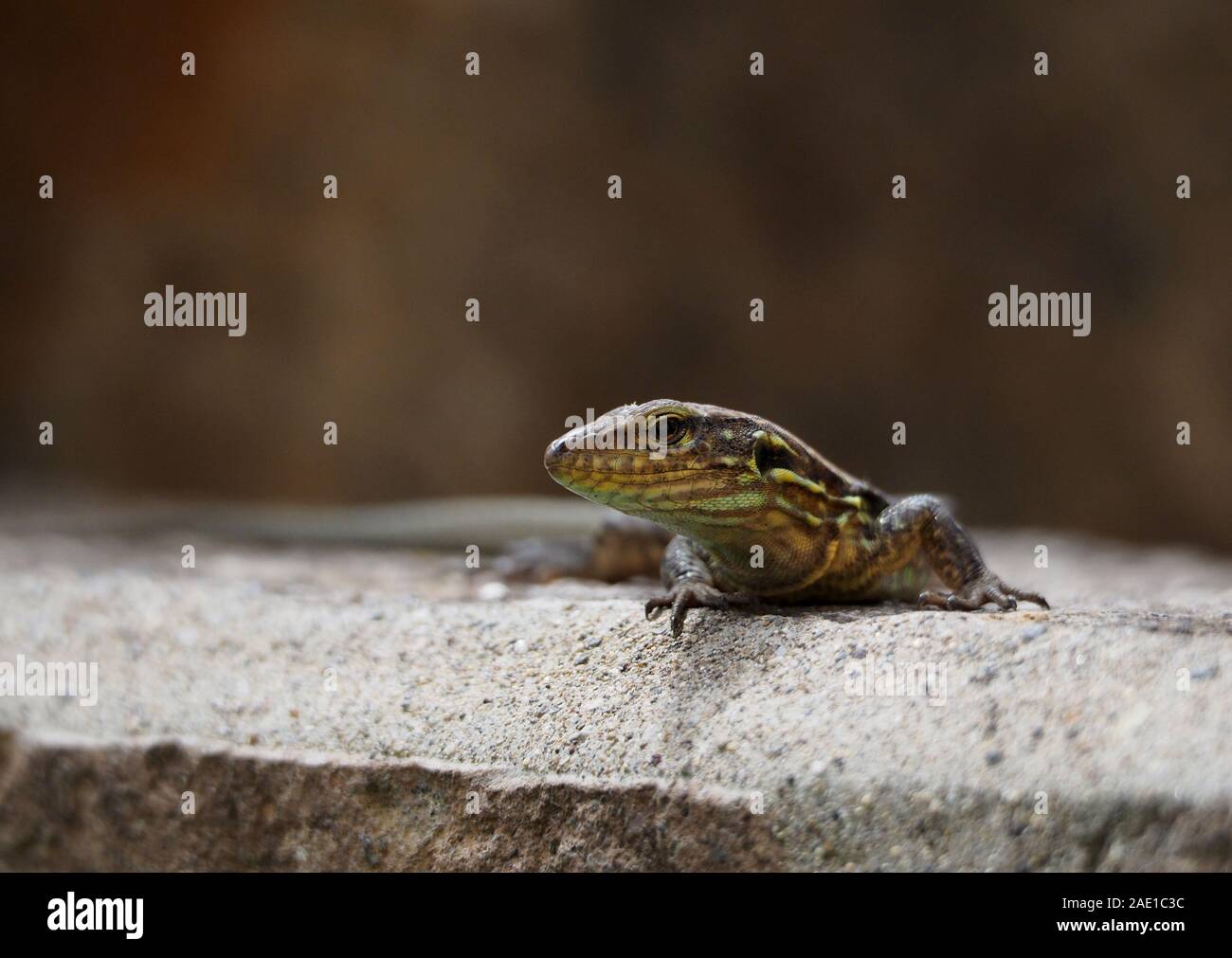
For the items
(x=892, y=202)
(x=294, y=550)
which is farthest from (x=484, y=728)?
(x=892, y=202)

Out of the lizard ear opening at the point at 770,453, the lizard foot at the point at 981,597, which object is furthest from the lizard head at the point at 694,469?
the lizard foot at the point at 981,597

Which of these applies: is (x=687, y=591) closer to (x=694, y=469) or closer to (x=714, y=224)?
(x=694, y=469)

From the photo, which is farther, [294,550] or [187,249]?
[187,249]

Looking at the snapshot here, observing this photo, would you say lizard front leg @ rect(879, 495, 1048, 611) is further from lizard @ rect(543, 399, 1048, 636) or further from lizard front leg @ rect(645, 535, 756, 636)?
lizard front leg @ rect(645, 535, 756, 636)

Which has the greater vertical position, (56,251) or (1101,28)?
(1101,28)

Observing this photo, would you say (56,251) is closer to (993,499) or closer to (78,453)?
(78,453)

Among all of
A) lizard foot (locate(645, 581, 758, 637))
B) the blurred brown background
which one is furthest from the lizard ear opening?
the blurred brown background

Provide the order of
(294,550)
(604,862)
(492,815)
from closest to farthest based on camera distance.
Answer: (604,862) → (492,815) → (294,550)

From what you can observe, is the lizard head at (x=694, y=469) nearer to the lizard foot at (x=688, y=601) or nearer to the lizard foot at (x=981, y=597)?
the lizard foot at (x=688, y=601)

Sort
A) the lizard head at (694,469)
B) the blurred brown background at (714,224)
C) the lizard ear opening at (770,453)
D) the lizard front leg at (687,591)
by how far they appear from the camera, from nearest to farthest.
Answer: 1. the lizard head at (694,469)
2. the lizard ear opening at (770,453)
3. the lizard front leg at (687,591)
4. the blurred brown background at (714,224)
